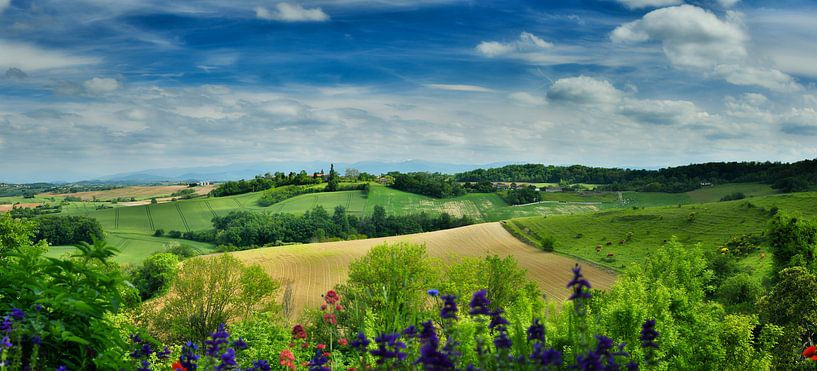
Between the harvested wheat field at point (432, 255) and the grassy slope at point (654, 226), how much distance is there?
6.11m

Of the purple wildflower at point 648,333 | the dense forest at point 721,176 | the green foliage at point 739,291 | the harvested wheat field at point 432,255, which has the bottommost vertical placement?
the harvested wheat field at point 432,255

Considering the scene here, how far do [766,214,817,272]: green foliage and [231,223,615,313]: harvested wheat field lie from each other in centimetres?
2212

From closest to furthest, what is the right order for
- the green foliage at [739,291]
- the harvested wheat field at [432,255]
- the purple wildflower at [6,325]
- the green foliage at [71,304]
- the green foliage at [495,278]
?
the purple wildflower at [6,325] → the green foliage at [71,304] → the green foliage at [739,291] → the green foliage at [495,278] → the harvested wheat field at [432,255]

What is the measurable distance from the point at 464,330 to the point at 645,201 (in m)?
151

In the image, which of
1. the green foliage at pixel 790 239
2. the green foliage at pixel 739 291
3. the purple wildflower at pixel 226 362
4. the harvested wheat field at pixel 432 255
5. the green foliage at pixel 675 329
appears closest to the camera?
the purple wildflower at pixel 226 362

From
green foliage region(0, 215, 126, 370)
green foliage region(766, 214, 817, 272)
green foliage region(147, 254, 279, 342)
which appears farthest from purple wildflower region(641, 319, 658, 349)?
green foliage region(766, 214, 817, 272)

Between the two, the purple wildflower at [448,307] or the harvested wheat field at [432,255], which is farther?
the harvested wheat field at [432,255]

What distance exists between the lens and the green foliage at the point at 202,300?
47750 mm

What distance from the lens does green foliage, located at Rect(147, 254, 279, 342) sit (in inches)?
1880

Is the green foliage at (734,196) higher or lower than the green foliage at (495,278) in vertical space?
higher

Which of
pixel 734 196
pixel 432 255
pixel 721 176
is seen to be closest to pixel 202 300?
pixel 432 255

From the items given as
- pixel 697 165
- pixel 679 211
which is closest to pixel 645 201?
pixel 679 211

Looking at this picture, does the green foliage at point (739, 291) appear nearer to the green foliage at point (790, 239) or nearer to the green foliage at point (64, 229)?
the green foliage at point (790, 239)

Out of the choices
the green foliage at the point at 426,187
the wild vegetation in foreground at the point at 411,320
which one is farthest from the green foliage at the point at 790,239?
the green foliage at the point at 426,187
